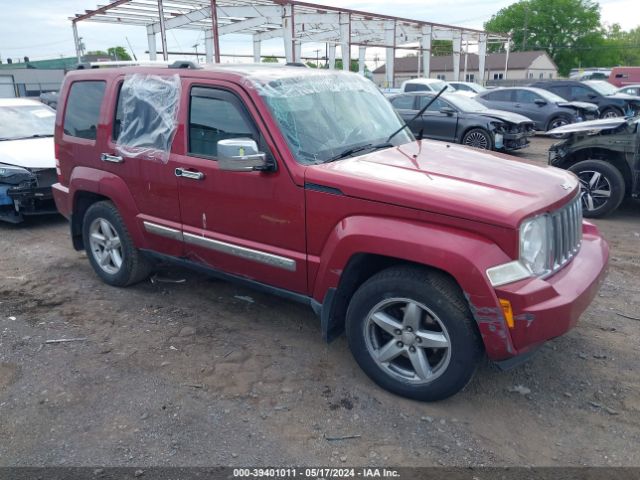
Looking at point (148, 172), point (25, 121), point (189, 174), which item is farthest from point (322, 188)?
point (25, 121)

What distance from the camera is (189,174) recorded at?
394 centimetres

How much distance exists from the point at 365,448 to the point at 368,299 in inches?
33.2

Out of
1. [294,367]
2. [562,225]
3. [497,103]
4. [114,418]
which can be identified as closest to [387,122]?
[562,225]

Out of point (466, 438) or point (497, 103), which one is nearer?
point (466, 438)

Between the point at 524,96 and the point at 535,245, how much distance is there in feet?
52.9

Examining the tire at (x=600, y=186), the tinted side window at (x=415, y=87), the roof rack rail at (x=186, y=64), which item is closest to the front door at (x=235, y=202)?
the roof rack rail at (x=186, y=64)

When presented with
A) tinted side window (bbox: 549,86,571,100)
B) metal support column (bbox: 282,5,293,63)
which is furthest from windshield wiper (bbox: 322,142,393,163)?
tinted side window (bbox: 549,86,571,100)

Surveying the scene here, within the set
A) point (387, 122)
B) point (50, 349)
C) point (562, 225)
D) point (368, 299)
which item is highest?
point (387, 122)

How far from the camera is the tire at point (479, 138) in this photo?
1178 cm

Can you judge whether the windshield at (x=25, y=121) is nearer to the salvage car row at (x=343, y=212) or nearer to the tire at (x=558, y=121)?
the salvage car row at (x=343, y=212)

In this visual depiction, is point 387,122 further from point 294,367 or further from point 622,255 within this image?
point 622,255

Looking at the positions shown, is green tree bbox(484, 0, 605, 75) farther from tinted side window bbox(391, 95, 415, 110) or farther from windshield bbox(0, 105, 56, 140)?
windshield bbox(0, 105, 56, 140)

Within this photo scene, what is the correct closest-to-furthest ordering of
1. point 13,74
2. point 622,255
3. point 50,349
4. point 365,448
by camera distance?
point 365,448
point 50,349
point 622,255
point 13,74

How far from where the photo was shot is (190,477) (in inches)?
105
